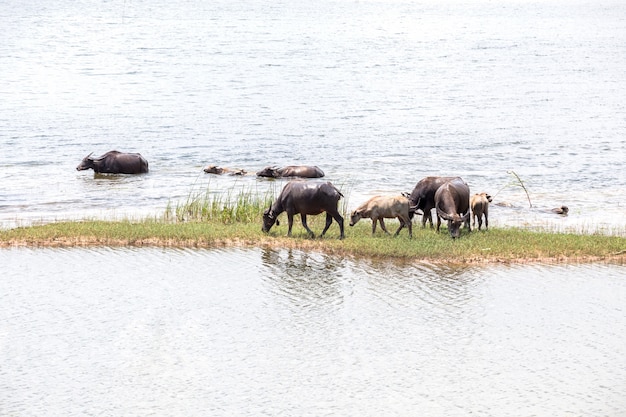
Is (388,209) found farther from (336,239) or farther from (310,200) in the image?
(310,200)

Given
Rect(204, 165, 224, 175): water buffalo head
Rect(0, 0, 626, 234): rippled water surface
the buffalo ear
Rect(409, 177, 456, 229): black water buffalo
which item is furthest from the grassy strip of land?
Rect(204, 165, 224, 175): water buffalo head

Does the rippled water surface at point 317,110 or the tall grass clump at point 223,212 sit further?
the rippled water surface at point 317,110

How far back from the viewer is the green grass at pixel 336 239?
62.1 feet

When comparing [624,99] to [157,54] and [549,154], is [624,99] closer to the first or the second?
[549,154]

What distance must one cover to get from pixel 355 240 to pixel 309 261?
133 cm

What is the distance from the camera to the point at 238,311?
51.1 feet

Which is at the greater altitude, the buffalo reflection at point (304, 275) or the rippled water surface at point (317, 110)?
the rippled water surface at point (317, 110)

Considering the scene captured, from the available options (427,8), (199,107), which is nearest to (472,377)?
(199,107)

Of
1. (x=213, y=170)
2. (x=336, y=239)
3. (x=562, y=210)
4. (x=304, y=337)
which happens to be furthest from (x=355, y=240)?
(x=213, y=170)

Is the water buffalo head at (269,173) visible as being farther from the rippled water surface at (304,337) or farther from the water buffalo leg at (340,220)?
the rippled water surface at (304,337)

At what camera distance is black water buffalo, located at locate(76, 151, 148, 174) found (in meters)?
33.0

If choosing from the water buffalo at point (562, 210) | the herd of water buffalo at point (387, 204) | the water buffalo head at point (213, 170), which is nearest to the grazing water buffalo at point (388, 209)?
the herd of water buffalo at point (387, 204)

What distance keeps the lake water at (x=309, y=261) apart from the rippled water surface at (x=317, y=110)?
0.20 metres

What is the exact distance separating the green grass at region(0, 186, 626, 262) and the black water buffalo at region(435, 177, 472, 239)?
0.29 m
